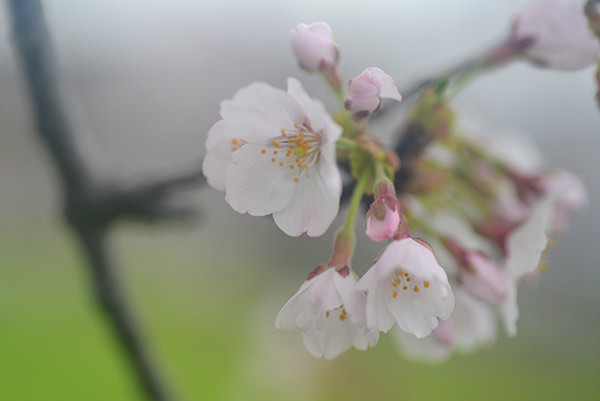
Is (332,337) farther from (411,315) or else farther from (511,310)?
(511,310)

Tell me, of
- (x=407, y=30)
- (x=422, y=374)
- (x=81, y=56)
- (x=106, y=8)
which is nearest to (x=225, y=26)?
(x=81, y=56)

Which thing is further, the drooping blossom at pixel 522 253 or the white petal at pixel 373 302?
the drooping blossom at pixel 522 253

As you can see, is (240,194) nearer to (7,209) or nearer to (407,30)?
(407,30)

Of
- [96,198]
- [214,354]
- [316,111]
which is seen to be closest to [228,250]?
[214,354]

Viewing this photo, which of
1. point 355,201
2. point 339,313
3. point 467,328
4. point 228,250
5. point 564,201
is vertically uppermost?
point 355,201

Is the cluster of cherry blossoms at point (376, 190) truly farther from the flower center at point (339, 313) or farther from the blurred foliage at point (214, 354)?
the blurred foliage at point (214, 354)

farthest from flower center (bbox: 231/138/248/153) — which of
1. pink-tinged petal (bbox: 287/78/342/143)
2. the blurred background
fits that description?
the blurred background

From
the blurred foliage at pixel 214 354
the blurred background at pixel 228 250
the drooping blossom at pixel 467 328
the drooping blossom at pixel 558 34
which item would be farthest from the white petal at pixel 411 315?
the blurred foliage at pixel 214 354
